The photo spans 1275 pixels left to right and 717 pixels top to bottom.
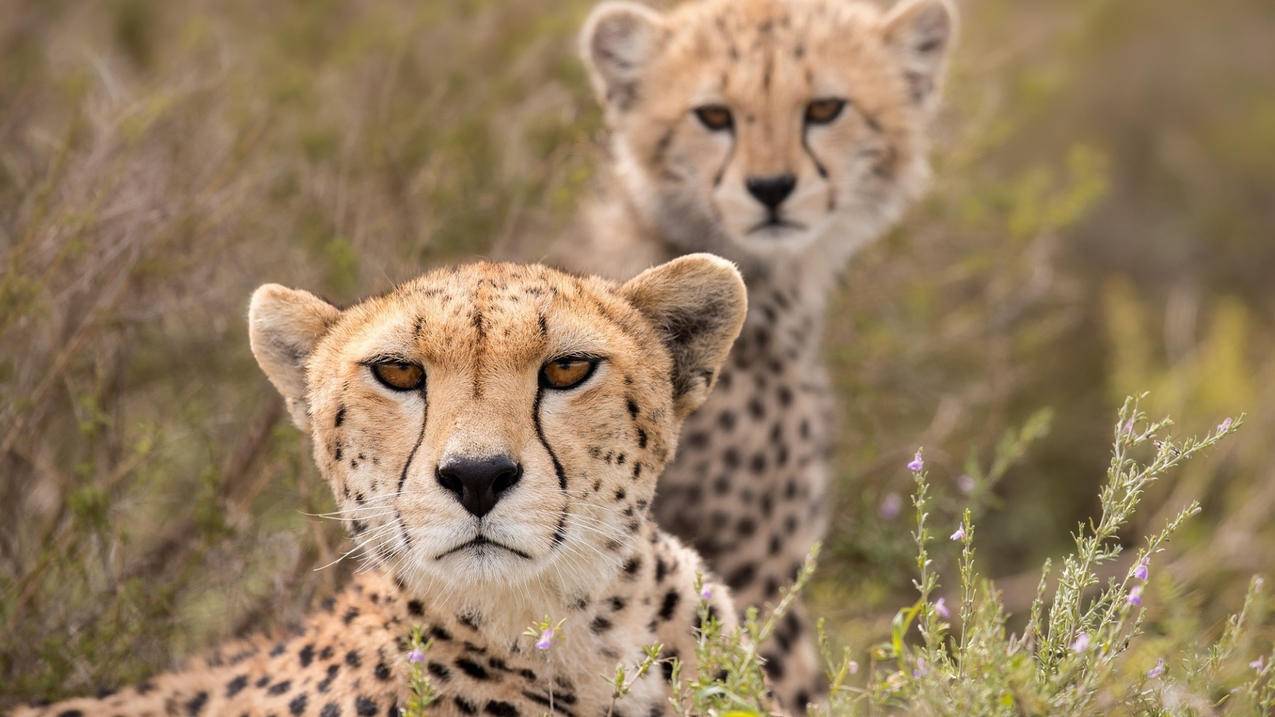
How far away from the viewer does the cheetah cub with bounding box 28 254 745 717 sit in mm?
2504

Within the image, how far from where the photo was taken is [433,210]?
14.2 feet

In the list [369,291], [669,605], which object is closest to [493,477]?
[669,605]

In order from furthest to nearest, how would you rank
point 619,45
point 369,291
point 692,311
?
point 619,45 < point 369,291 < point 692,311

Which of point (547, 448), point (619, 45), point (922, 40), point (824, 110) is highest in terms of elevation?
point (619, 45)

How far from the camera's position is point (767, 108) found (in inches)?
169

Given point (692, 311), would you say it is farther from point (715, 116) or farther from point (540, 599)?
point (715, 116)

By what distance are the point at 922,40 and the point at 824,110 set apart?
563mm

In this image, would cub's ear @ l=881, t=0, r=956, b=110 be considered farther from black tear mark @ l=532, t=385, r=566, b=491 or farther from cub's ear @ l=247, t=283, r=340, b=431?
black tear mark @ l=532, t=385, r=566, b=491

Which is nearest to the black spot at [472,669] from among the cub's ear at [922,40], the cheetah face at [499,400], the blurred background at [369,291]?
the cheetah face at [499,400]

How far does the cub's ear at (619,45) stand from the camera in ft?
15.0

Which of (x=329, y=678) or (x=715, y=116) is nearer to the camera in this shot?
(x=329, y=678)

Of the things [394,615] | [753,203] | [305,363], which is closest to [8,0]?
[753,203]

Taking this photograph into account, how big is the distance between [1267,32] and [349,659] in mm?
9012

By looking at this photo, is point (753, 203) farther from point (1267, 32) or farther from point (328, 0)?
point (1267, 32)
